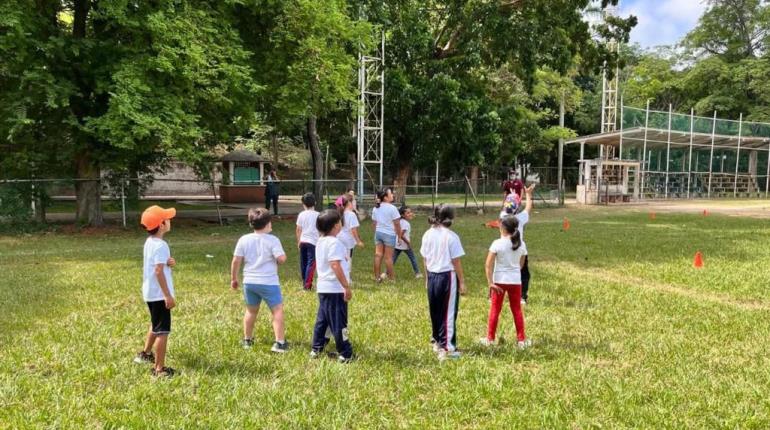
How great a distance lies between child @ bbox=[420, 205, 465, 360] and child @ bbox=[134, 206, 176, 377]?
7.69 feet

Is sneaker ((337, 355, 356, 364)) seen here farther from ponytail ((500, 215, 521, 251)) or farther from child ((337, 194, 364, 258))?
child ((337, 194, 364, 258))

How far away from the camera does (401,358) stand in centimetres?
562

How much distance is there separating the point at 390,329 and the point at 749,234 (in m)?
14.0

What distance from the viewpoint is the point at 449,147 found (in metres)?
27.1

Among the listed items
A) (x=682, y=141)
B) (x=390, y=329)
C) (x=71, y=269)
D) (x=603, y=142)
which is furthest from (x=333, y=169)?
(x=390, y=329)

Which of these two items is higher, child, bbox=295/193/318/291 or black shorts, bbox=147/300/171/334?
child, bbox=295/193/318/291

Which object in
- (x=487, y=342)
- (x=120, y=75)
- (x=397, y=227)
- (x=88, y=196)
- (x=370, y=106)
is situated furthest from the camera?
(x=370, y=106)

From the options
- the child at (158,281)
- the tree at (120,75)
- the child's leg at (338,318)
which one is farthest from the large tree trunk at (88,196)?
the child's leg at (338,318)

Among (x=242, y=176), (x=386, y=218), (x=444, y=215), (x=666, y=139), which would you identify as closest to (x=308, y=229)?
(x=386, y=218)

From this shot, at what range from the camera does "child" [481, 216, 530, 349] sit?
5.81m

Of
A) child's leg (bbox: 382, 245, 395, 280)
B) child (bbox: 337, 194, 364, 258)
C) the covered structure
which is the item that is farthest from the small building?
child (bbox: 337, 194, 364, 258)

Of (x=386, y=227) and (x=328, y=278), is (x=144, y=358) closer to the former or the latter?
(x=328, y=278)

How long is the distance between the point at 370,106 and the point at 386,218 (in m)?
16.0

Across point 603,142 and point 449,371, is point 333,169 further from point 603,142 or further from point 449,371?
point 449,371
